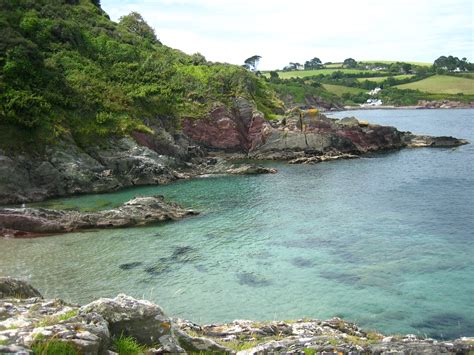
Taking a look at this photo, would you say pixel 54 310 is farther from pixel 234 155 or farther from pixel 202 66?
pixel 202 66

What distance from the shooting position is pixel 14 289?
49.9 feet

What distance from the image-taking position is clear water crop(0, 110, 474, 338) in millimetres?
24625

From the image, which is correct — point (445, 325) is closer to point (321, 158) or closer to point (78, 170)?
point (78, 170)

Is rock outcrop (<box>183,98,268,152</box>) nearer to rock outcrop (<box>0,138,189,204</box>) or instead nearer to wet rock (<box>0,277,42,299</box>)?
rock outcrop (<box>0,138,189,204</box>)

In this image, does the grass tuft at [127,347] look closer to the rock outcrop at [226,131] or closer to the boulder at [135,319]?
the boulder at [135,319]

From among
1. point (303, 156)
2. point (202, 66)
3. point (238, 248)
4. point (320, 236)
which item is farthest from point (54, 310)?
point (202, 66)

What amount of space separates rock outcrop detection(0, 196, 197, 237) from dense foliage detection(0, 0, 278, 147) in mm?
18470

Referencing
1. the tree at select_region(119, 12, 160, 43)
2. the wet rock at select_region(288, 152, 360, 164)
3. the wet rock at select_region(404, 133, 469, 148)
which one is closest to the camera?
the wet rock at select_region(288, 152, 360, 164)

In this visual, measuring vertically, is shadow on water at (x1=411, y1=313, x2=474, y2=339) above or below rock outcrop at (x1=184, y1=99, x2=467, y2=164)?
below

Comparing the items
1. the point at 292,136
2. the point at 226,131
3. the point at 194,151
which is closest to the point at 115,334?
the point at 194,151

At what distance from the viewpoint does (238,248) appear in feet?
117

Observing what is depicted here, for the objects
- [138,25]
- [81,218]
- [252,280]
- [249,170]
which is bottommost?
[252,280]

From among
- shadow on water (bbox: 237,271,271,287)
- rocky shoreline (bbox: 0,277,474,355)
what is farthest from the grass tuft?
shadow on water (bbox: 237,271,271,287)

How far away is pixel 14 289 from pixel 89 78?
6863 cm
